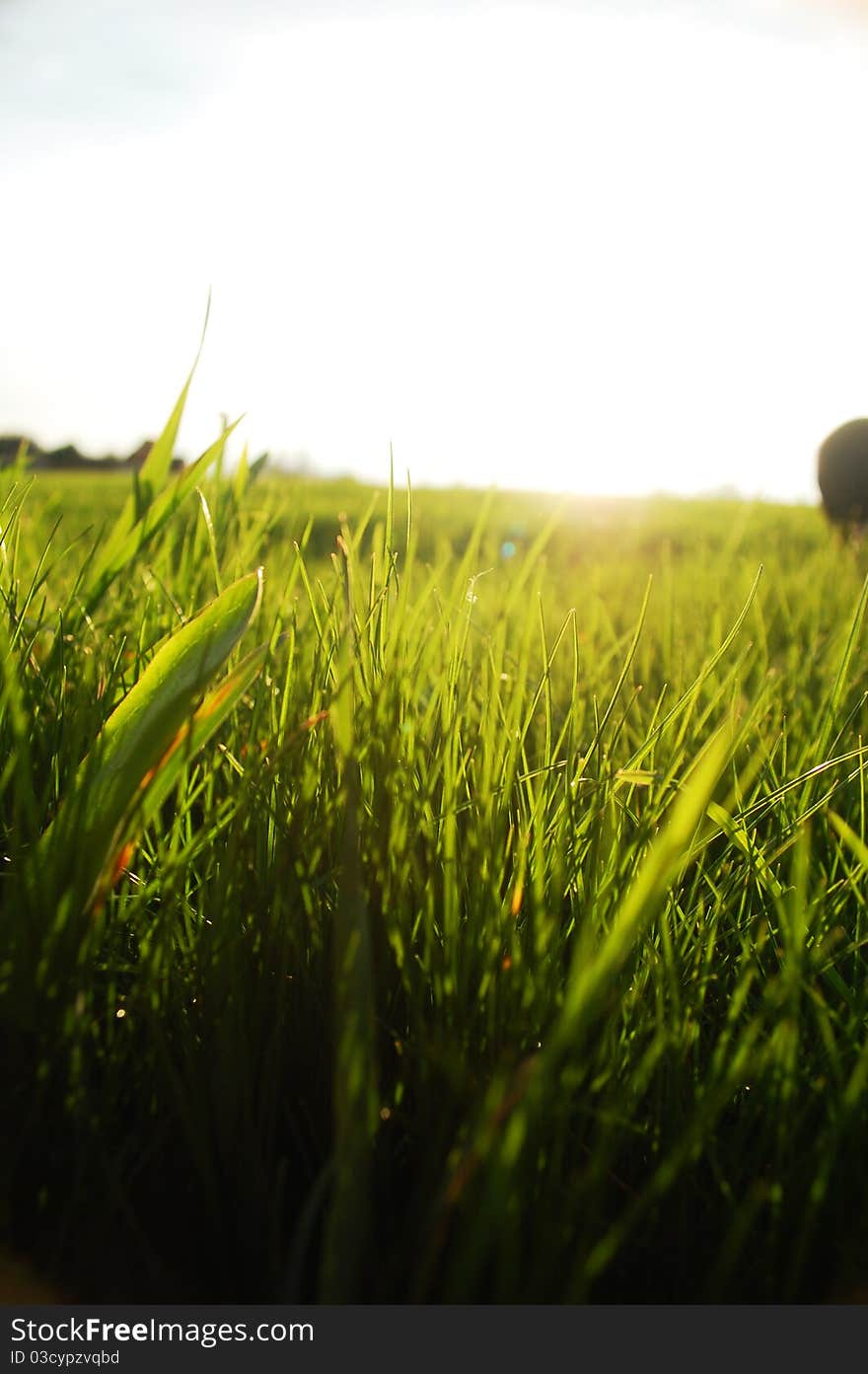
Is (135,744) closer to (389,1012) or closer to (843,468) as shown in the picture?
(389,1012)

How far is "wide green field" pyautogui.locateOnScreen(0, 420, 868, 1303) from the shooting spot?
1.26ft

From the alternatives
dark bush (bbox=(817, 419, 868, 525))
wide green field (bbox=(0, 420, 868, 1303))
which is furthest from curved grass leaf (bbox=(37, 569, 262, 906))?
dark bush (bbox=(817, 419, 868, 525))

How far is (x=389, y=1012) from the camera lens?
516mm

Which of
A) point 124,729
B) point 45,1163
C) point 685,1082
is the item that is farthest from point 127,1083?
point 685,1082

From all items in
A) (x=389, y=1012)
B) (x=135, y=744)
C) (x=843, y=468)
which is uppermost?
(x=843, y=468)

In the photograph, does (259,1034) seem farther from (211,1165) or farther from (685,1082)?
(685,1082)

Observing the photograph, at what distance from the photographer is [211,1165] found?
0.42 meters

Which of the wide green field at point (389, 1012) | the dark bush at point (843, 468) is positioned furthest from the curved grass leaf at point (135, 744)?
the dark bush at point (843, 468)

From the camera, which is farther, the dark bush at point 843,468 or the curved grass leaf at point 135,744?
the dark bush at point 843,468

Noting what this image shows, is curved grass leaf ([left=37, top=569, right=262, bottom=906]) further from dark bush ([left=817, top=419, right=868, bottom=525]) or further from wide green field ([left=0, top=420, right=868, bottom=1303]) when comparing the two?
dark bush ([left=817, top=419, right=868, bottom=525])

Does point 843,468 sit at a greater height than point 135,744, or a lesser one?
greater

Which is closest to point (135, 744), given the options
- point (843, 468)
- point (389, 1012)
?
point (389, 1012)

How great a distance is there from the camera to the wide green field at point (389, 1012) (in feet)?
1.26

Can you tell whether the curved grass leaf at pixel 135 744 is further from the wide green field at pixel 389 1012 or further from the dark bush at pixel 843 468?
the dark bush at pixel 843 468
